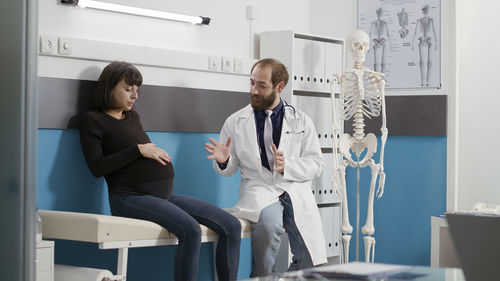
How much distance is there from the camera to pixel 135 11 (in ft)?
13.3

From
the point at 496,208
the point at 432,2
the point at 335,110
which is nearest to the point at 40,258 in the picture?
the point at 335,110

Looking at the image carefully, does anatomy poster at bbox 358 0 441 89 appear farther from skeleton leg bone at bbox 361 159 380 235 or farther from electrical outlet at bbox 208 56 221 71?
electrical outlet at bbox 208 56 221 71

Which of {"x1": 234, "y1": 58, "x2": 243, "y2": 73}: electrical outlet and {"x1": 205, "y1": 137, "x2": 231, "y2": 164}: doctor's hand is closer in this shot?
{"x1": 205, "y1": 137, "x2": 231, "y2": 164}: doctor's hand

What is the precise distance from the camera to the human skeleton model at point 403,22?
512 cm

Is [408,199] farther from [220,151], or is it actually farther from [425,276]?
[425,276]

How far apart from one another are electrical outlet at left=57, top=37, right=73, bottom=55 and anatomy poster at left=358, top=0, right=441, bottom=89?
2320 millimetres

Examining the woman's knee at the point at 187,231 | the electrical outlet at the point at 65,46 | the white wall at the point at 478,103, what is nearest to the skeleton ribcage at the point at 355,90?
the white wall at the point at 478,103

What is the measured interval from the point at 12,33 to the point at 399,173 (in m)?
3.08

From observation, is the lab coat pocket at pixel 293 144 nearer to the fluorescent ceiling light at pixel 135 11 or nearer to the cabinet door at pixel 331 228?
the cabinet door at pixel 331 228

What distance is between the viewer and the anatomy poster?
5.03 meters

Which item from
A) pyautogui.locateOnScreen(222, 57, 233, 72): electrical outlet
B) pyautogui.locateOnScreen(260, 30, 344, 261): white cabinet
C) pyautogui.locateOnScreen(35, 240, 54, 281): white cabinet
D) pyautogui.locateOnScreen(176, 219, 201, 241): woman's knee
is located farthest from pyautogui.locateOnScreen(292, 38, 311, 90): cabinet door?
pyautogui.locateOnScreen(35, 240, 54, 281): white cabinet

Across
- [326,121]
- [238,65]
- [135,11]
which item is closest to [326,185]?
[326,121]

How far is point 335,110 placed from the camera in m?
4.96

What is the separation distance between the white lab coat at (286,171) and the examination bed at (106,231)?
70 centimetres
